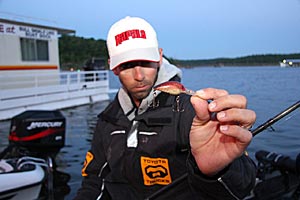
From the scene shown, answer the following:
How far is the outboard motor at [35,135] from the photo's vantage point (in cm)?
477

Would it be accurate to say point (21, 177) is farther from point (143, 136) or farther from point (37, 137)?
point (143, 136)

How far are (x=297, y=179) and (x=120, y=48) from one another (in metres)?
2.66

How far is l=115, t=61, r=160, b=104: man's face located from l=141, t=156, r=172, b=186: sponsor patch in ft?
1.37

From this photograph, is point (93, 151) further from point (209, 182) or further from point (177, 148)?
point (209, 182)

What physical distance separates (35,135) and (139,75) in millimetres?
3366

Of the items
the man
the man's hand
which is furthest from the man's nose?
the man's hand

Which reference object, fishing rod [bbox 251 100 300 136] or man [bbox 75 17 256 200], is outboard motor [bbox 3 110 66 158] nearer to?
man [bbox 75 17 256 200]

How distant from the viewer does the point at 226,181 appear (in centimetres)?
138

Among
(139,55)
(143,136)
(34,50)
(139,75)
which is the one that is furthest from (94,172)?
(34,50)

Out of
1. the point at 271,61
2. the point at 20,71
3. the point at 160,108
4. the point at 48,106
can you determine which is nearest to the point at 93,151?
the point at 160,108

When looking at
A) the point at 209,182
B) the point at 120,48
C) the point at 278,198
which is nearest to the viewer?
the point at 209,182

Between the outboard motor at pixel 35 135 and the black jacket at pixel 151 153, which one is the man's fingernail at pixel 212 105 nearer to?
the black jacket at pixel 151 153

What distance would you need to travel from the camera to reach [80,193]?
2283 millimetres

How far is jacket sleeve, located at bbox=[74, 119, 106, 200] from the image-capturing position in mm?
2260
